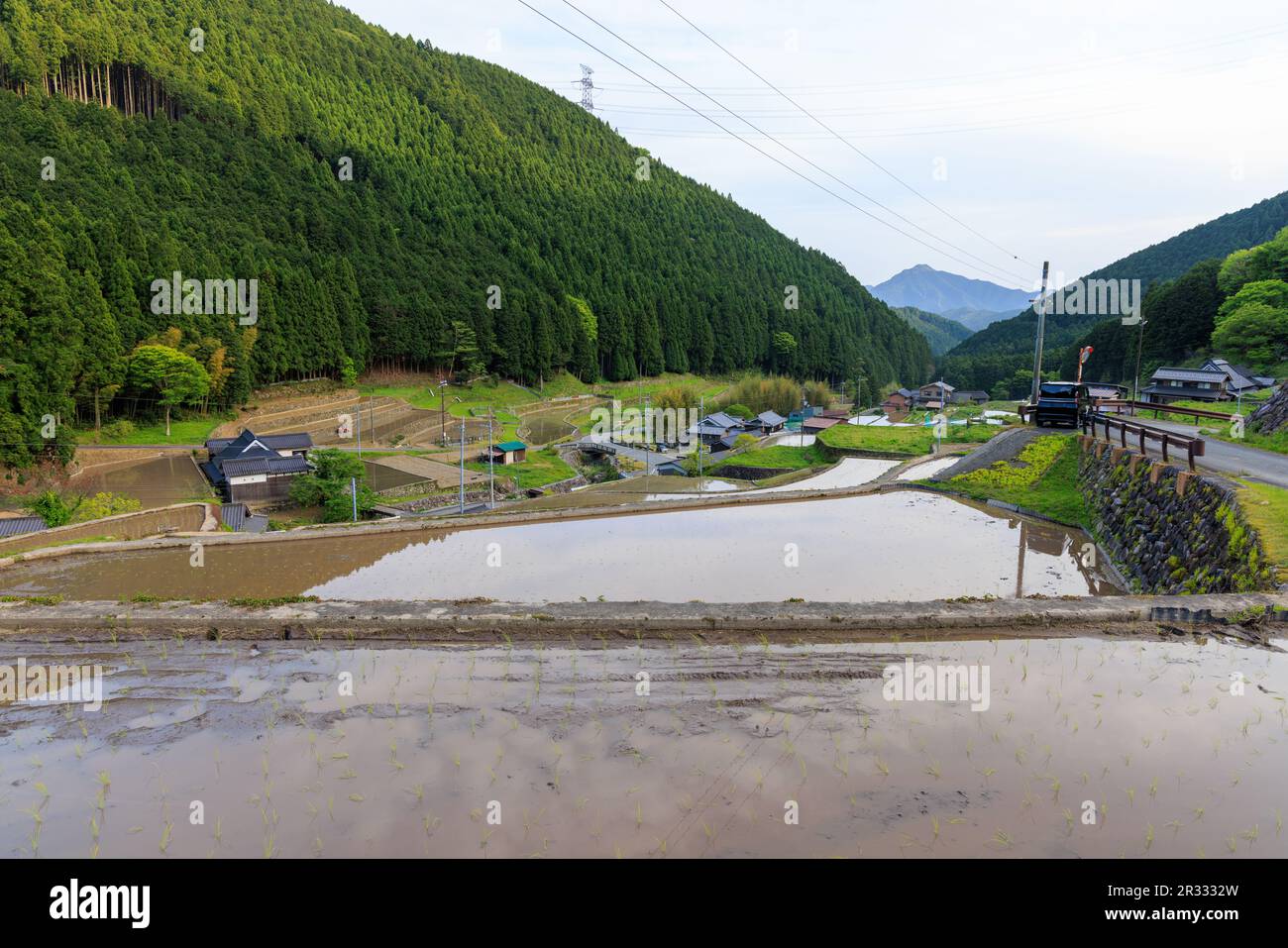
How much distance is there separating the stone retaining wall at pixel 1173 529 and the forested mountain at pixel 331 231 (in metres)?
31.6

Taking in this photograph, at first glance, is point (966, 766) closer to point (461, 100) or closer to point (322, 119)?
point (322, 119)

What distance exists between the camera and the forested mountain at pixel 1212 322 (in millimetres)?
37694

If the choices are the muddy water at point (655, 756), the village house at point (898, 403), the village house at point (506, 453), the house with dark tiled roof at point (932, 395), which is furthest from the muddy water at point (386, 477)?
the house with dark tiled roof at point (932, 395)

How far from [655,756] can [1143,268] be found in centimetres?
10699

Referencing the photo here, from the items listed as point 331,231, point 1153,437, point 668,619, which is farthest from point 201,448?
point 1153,437

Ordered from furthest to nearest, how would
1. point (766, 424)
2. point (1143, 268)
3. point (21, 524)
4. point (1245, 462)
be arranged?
point (1143, 268)
point (766, 424)
point (21, 524)
point (1245, 462)

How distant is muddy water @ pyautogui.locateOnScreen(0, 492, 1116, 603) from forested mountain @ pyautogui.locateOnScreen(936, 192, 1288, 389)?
70601 millimetres

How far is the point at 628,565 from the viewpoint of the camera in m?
9.55

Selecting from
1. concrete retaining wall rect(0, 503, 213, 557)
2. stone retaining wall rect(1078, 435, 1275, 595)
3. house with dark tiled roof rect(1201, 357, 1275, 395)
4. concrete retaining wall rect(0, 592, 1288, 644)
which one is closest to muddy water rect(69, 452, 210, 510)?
concrete retaining wall rect(0, 503, 213, 557)

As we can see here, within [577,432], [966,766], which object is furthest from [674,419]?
[966,766]

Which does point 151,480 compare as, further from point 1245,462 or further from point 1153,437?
point 1245,462

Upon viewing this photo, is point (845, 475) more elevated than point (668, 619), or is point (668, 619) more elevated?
point (668, 619)

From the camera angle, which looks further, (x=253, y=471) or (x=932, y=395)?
(x=932, y=395)

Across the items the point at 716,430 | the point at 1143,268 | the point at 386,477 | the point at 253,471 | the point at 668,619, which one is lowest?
the point at 386,477
